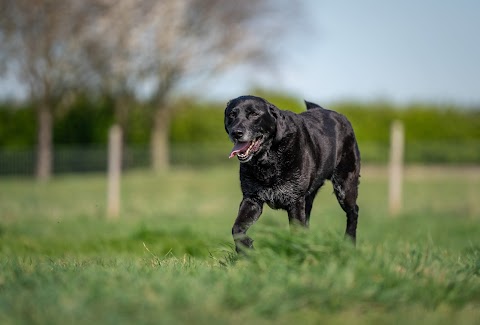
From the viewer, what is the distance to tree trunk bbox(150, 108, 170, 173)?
30.0 m

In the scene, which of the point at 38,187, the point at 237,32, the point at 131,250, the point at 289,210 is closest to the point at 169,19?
the point at 237,32

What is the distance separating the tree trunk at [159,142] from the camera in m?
30.0

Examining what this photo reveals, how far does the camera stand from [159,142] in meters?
30.2

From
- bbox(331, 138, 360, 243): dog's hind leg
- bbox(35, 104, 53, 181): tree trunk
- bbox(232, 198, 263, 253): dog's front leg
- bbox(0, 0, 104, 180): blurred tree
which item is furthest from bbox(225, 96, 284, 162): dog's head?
bbox(35, 104, 53, 181): tree trunk

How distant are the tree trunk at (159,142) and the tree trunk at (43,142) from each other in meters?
4.60

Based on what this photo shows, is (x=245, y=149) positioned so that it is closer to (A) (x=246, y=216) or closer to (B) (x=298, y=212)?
(A) (x=246, y=216)

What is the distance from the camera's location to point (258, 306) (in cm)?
343

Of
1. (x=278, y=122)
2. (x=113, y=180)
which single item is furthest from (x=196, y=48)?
(x=278, y=122)

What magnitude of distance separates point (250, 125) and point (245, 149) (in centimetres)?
17

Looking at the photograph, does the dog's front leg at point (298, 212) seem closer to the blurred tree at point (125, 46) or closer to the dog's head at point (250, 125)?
the dog's head at point (250, 125)

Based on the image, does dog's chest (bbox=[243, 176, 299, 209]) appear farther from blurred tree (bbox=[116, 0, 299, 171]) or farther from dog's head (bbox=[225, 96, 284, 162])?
blurred tree (bbox=[116, 0, 299, 171])

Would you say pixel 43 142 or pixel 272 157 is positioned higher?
pixel 272 157

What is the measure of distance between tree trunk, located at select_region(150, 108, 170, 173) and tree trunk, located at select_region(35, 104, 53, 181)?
181 inches

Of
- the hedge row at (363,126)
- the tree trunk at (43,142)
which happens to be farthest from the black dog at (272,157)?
the hedge row at (363,126)
